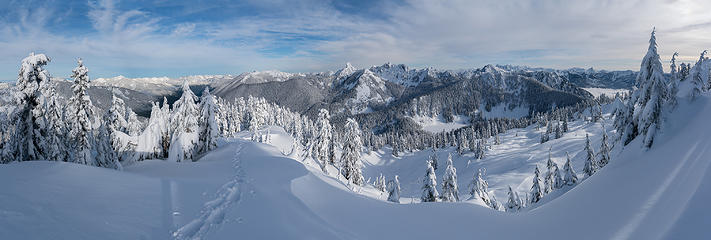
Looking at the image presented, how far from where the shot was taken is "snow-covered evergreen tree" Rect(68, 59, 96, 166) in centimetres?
1705

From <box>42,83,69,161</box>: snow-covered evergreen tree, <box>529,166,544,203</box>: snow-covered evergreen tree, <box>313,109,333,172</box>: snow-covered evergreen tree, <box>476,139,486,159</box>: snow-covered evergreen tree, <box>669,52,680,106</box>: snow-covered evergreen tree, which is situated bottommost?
<box>476,139,486,159</box>: snow-covered evergreen tree

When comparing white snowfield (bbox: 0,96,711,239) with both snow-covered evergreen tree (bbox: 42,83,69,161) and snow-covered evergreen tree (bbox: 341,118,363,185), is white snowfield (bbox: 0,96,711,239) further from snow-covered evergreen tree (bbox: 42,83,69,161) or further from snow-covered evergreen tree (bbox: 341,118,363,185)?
snow-covered evergreen tree (bbox: 341,118,363,185)

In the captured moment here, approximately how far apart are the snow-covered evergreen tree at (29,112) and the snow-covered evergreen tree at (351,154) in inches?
1069

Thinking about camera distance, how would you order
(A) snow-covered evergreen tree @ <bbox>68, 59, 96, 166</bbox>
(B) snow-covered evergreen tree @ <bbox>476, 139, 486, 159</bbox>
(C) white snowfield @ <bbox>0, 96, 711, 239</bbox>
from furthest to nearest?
(B) snow-covered evergreen tree @ <bbox>476, 139, 486, 159</bbox>, (A) snow-covered evergreen tree @ <bbox>68, 59, 96, 166</bbox>, (C) white snowfield @ <bbox>0, 96, 711, 239</bbox>

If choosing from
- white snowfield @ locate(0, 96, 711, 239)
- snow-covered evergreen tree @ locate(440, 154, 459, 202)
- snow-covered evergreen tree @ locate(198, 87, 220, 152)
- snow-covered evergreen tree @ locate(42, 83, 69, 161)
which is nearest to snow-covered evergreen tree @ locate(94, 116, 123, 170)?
snow-covered evergreen tree @ locate(42, 83, 69, 161)

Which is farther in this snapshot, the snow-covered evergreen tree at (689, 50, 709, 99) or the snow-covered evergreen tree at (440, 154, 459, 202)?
the snow-covered evergreen tree at (440, 154, 459, 202)

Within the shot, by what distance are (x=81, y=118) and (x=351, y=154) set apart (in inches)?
1046

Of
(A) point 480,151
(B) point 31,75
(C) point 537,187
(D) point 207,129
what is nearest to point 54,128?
(B) point 31,75

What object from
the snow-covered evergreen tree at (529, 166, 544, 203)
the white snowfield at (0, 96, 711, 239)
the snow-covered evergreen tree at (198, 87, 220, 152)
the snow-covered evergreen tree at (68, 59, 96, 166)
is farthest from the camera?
the snow-covered evergreen tree at (529, 166, 544, 203)

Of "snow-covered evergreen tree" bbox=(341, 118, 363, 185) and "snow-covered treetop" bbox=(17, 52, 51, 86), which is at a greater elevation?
"snow-covered treetop" bbox=(17, 52, 51, 86)

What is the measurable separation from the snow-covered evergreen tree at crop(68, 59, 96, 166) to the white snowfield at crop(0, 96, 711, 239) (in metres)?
5.29

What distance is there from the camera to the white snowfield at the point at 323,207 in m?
5.79

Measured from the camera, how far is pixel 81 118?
691 inches

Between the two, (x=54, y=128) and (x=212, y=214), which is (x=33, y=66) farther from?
(x=212, y=214)
